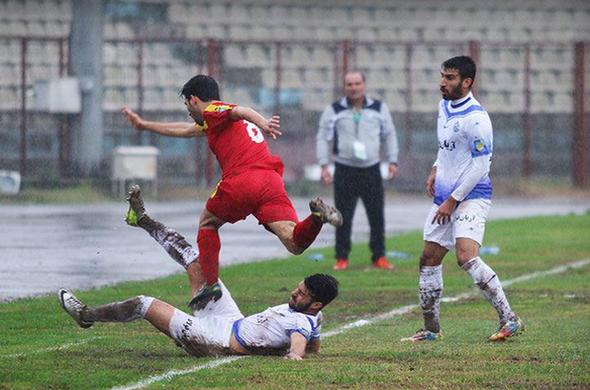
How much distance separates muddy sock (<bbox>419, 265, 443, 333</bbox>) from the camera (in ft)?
40.0

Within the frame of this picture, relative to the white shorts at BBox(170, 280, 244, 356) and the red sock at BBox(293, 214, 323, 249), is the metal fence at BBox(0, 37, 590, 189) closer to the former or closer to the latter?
the red sock at BBox(293, 214, 323, 249)

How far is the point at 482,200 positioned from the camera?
12.1 metres

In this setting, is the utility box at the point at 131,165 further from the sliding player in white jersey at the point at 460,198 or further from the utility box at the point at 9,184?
the sliding player in white jersey at the point at 460,198

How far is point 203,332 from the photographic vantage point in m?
10.8

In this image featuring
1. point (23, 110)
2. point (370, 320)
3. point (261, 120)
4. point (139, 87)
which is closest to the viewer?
point (261, 120)

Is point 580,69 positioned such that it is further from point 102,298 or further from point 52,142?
point 102,298

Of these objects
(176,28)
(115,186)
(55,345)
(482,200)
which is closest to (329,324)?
(482,200)

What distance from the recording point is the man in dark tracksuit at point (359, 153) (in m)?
18.9

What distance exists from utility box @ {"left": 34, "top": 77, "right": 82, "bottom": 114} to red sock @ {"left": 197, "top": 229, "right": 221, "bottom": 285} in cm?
2008

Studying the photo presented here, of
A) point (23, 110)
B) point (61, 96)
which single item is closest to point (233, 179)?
point (61, 96)

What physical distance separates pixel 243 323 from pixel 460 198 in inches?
77.7

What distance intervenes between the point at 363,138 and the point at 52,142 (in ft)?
52.6

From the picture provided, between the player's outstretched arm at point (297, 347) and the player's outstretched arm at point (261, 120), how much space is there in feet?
4.72

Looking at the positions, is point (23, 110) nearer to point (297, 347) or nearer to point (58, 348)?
point (58, 348)
